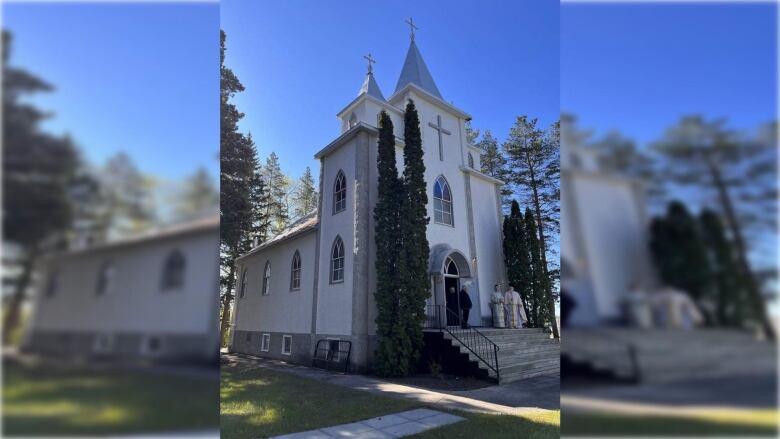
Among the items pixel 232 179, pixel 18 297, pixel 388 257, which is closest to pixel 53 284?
pixel 18 297

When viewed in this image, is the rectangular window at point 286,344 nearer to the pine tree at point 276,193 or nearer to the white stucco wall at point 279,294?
the white stucco wall at point 279,294

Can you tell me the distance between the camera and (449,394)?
730 cm

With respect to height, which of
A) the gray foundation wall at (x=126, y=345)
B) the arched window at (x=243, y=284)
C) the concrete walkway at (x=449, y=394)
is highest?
the arched window at (x=243, y=284)

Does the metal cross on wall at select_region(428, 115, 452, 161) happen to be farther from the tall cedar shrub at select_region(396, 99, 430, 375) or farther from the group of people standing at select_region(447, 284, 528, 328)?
the group of people standing at select_region(447, 284, 528, 328)

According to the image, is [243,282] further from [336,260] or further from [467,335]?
[467,335]

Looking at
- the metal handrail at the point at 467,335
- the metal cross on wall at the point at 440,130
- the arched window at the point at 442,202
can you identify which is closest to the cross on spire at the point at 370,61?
the metal cross on wall at the point at 440,130

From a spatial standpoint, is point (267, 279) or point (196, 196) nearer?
point (196, 196)

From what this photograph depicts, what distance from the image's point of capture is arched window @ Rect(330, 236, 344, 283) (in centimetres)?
1098

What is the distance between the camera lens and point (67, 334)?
3.30 feet

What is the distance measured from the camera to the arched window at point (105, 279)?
41.2 inches

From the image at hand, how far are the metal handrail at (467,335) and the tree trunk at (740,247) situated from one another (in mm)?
8483

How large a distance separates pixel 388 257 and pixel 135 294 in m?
9.35

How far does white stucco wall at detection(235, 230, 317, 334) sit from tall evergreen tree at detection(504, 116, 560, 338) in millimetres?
4620

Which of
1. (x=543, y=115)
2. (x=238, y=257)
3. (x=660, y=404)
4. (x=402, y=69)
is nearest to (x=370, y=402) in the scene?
(x=238, y=257)
